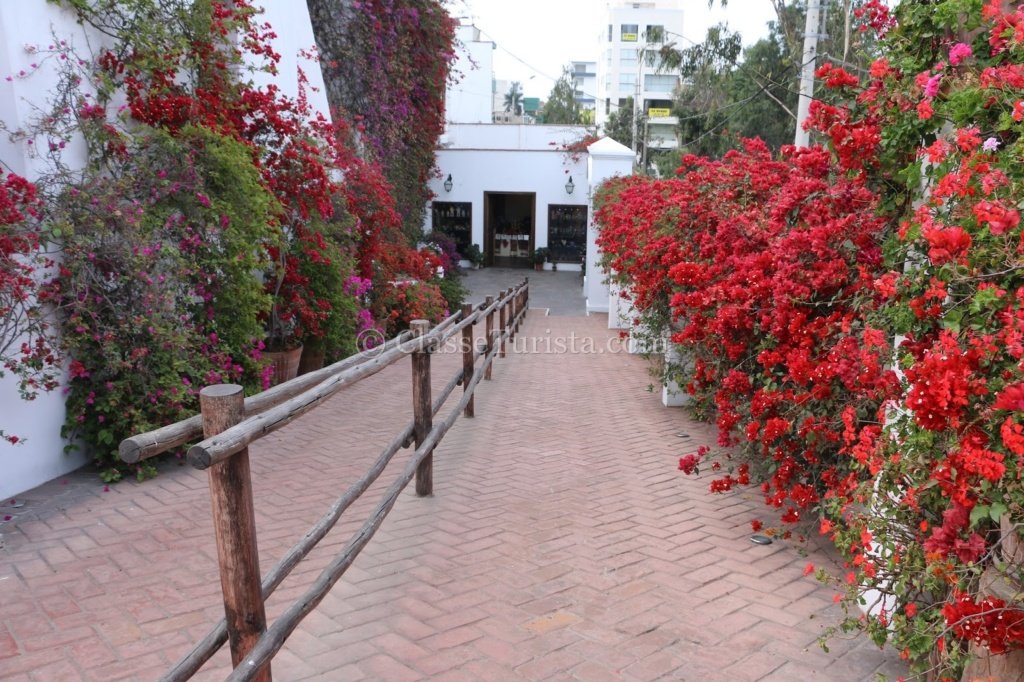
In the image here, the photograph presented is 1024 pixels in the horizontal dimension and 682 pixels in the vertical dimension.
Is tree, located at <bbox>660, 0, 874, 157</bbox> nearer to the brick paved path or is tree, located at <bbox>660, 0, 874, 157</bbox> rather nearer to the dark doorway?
the dark doorway

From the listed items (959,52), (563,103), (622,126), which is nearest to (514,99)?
(563,103)

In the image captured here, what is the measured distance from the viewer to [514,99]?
246 ft

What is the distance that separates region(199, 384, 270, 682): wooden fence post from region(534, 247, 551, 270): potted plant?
2088 centimetres

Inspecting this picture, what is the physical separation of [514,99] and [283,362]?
240 ft

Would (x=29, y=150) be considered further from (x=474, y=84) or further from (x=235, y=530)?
(x=474, y=84)

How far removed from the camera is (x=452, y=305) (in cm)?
1338

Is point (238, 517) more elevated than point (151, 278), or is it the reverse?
point (151, 278)

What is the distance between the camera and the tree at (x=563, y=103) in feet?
192

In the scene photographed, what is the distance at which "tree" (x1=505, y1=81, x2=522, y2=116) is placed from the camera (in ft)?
247

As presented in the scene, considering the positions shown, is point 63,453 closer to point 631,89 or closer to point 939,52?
point 939,52

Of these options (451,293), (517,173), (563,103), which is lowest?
(451,293)

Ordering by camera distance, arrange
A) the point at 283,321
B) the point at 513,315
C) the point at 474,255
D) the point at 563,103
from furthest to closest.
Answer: the point at 563,103, the point at 474,255, the point at 513,315, the point at 283,321

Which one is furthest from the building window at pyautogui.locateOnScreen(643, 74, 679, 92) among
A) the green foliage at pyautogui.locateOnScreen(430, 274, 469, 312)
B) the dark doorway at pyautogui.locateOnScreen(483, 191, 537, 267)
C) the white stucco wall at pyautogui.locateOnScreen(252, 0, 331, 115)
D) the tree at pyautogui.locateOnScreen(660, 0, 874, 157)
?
the white stucco wall at pyautogui.locateOnScreen(252, 0, 331, 115)

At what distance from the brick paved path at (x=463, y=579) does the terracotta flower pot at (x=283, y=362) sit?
4.49ft
